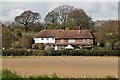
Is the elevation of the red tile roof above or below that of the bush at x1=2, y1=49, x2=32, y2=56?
above

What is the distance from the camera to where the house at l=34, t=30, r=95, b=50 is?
5781 cm

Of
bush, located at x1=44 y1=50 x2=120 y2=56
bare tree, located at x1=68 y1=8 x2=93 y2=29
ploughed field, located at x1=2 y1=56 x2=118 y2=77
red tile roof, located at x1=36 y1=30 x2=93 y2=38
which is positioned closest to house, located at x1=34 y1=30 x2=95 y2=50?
red tile roof, located at x1=36 y1=30 x2=93 y2=38

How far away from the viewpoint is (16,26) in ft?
211

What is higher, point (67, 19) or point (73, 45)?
point (67, 19)

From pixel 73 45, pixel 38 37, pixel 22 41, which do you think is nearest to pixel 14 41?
pixel 22 41

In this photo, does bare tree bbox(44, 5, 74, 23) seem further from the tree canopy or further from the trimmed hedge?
the trimmed hedge

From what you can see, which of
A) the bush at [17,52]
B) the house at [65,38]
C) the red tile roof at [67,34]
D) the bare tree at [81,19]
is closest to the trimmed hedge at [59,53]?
the bush at [17,52]

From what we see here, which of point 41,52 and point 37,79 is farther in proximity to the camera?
point 41,52

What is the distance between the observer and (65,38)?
Answer: 194ft

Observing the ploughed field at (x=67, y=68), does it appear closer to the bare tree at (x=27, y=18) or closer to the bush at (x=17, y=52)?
the bush at (x=17, y=52)

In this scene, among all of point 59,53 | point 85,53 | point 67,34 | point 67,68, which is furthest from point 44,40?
point 67,68

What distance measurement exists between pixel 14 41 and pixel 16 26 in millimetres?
11845

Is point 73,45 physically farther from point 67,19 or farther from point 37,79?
point 37,79

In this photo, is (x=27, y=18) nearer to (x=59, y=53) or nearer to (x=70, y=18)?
(x=70, y=18)
